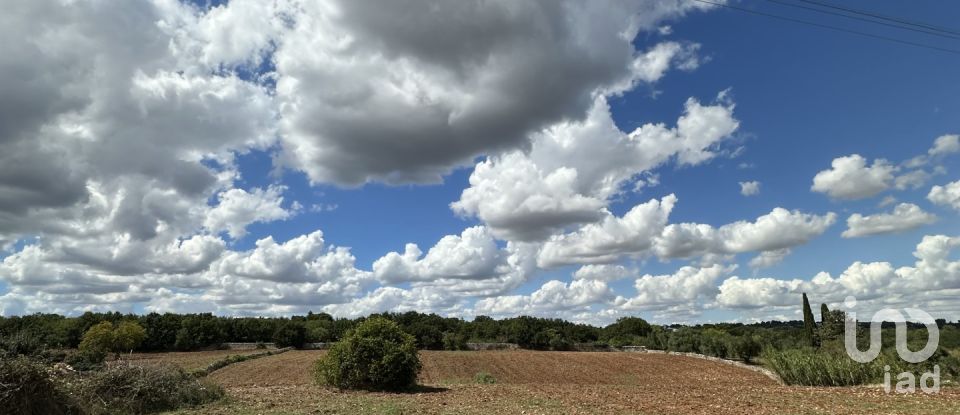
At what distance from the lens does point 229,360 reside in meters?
A: 61.8

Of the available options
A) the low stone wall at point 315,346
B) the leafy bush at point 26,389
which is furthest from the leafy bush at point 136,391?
the low stone wall at point 315,346

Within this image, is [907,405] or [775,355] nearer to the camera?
[907,405]

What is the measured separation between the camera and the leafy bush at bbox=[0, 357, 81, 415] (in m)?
14.2

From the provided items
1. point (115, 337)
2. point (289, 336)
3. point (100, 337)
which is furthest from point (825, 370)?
point (100, 337)

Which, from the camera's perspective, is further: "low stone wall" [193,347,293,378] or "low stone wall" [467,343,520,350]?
"low stone wall" [467,343,520,350]

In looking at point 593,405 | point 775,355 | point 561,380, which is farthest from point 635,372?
point 593,405

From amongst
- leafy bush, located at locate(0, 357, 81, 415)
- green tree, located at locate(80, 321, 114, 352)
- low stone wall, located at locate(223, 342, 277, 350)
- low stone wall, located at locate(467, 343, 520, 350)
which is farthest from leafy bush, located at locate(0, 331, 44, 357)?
low stone wall, located at locate(467, 343, 520, 350)

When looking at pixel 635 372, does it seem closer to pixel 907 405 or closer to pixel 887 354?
pixel 887 354

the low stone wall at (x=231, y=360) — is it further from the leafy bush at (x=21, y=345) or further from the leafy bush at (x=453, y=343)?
the leafy bush at (x=21, y=345)

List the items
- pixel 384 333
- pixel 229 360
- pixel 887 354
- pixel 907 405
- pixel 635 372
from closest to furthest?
pixel 907 405
pixel 384 333
pixel 887 354
pixel 635 372
pixel 229 360

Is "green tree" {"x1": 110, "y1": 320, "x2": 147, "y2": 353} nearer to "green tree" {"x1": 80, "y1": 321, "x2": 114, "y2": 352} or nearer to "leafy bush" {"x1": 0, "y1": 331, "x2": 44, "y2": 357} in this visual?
"green tree" {"x1": 80, "y1": 321, "x2": 114, "y2": 352}

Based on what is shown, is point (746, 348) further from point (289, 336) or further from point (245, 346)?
point (245, 346)

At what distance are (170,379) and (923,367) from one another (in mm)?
37105

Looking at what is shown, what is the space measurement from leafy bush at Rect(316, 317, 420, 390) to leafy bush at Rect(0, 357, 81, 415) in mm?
12709
